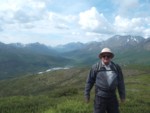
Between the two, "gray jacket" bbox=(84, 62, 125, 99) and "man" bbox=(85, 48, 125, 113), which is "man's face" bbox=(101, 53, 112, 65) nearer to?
"man" bbox=(85, 48, 125, 113)

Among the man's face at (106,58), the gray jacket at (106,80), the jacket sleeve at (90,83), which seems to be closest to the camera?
the gray jacket at (106,80)

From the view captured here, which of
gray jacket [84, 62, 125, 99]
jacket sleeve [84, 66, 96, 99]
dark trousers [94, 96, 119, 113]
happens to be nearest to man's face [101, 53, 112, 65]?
gray jacket [84, 62, 125, 99]

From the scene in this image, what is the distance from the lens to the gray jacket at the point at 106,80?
492 inches

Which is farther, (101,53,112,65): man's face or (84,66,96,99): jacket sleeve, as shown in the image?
(84,66,96,99): jacket sleeve

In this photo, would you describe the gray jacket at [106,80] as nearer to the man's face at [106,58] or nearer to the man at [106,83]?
the man at [106,83]

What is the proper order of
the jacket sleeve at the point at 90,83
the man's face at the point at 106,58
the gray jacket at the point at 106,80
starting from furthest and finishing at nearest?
the jacket sleeve at the point at 90,83 → the man's face at the point at 106,58 → the gray jacket at the point at 106,80

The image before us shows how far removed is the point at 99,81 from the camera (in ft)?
41.7

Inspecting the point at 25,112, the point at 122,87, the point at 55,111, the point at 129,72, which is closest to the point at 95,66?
the point at 122,87

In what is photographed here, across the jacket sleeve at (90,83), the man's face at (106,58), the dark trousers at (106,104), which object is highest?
the man's face at (106,58)

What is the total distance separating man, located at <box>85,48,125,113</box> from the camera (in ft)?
41.1

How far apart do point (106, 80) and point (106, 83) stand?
113mm

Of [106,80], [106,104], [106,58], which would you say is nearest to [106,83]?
[106,80]

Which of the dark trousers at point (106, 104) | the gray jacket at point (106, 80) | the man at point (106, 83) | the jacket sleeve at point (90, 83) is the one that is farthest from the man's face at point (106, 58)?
the dark trousers at point (106, 104)

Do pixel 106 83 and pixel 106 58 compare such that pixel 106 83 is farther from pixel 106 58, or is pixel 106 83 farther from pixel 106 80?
pixel 106 58
